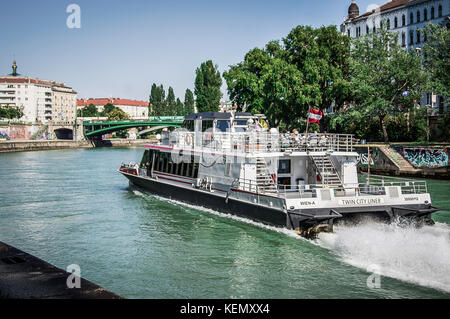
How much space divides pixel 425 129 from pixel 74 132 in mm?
80269

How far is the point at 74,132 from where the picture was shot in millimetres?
105375

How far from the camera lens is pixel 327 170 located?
19.5 meters

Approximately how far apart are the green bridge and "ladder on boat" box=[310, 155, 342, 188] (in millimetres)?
66545

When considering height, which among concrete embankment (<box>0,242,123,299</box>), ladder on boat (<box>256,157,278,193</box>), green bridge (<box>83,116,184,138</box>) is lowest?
concrete embankment (<box>0,242,123,299</box>)

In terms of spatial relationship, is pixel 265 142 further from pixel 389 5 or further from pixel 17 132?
pixel 17 132

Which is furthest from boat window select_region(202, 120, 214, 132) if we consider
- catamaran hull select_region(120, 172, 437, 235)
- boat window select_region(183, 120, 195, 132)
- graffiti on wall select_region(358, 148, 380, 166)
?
graffiti on wall select_region(358, 148, 380, 166)

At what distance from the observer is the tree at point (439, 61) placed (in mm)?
39469

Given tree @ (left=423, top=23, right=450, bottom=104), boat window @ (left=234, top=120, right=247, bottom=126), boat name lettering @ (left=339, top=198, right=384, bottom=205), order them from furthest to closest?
tree @ (left=423, top=23, right=450, bottom=104)
boat window @ (left=234, top=120, right=247, bottom=126)
boat name lettering @ (left=339, top=198, right=384, bottom=205)

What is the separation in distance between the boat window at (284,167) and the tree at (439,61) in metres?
24.4

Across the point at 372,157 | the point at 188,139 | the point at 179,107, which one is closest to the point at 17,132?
the point at 179,107

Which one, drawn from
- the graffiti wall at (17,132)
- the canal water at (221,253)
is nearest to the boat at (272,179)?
the canal water at (221,253)

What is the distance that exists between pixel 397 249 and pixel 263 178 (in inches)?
264

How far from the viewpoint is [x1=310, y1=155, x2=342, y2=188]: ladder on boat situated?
1912cm

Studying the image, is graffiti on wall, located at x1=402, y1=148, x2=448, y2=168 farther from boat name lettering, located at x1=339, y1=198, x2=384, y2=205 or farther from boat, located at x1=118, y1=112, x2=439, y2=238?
boat name lettering, located at x1=339, y1=198, x2=384, y2=205
